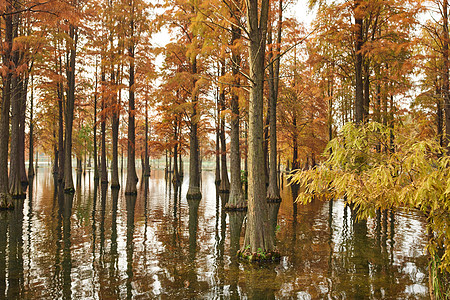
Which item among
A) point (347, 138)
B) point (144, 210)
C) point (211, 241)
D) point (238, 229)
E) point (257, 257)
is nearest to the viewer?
point (347, 138)

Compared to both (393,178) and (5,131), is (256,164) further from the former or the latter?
(5,131)

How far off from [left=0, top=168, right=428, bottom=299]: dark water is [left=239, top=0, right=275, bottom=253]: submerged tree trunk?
2.16 ft

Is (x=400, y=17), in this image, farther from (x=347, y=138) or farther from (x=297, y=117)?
(x=297, y=117)

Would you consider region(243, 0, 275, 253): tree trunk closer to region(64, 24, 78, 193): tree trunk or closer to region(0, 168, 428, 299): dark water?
region(0, 168, 428, 299): dark water

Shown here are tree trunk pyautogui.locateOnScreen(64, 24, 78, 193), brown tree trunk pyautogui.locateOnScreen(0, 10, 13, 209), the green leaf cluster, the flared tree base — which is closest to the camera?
the green leaf cluster

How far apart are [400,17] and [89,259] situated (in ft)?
43.6

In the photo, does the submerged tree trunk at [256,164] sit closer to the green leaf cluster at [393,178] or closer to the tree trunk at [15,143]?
the green leaf cluster at [393,178]

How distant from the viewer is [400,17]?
12711 mm

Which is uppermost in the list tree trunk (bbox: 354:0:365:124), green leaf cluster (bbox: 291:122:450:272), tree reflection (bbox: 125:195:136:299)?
tree trunk (bbox: 354:0:365:124)

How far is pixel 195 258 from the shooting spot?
7914 mm

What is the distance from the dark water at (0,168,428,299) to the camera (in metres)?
5.92

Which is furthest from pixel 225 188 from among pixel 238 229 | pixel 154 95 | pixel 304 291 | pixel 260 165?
pixel 304 291

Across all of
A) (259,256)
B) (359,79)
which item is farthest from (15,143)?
(359,79)

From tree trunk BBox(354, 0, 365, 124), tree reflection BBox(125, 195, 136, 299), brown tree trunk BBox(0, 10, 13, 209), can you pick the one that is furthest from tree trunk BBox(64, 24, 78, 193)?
tree trunk BBox(354, 0, 365, 124)
